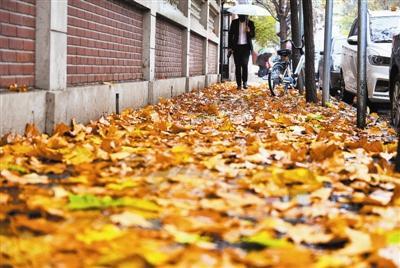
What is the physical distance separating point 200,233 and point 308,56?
9.82 metres

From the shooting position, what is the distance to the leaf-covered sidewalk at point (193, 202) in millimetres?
2670

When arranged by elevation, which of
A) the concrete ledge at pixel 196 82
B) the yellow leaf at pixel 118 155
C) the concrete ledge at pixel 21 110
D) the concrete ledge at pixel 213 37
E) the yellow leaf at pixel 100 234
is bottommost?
the yellow leaf at pixel 100 234

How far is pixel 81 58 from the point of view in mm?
7578

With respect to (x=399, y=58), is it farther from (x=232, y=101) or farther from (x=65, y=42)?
(x=232, y=101)

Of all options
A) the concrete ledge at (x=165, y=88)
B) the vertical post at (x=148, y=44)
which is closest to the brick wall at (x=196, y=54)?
the concrete ledge at (x=165, y=88)

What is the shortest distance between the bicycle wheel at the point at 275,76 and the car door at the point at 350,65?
6.10ft

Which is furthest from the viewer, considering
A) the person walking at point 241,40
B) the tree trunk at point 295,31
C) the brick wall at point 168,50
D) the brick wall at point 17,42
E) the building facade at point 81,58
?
the person walking at point 241,40

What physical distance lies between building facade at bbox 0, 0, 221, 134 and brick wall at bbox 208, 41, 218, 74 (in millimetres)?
8833

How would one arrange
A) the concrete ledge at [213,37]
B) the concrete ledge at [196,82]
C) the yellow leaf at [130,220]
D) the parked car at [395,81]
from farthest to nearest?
1. the concrete ledge at [213,37]
2. the concrete ledge at [196,82]
3. the parked car at [395,81]
4. the yellow leaf at [130,220]

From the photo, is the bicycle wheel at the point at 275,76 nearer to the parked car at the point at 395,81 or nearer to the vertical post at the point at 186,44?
the vertical post at the point at 186,44

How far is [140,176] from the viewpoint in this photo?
4215 mm

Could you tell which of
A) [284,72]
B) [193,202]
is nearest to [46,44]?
[193,202]

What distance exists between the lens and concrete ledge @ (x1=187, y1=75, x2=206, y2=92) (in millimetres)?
16178

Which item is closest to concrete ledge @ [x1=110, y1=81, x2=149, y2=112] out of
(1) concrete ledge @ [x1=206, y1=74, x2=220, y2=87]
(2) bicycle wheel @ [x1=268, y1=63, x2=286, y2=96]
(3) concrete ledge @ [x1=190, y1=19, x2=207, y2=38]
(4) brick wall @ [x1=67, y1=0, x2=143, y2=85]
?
(4) brick wall @ [x1=67, y1=0, x2=143, y2=85]
